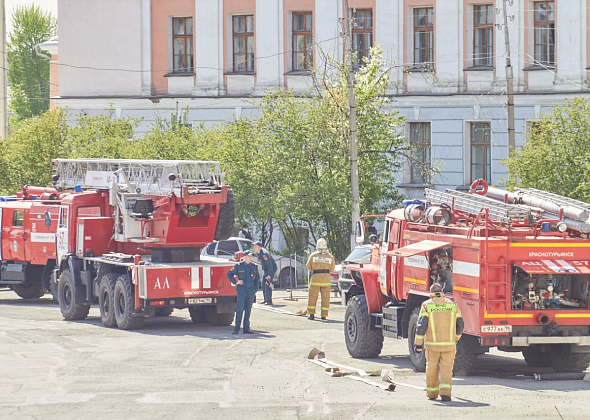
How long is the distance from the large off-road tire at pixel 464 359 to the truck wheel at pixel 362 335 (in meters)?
2.68

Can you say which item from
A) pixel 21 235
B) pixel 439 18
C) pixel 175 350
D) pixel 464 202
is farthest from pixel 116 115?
pixel 464 202

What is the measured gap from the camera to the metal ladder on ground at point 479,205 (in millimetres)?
17188

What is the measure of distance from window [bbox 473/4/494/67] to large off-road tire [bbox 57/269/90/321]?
21.2m

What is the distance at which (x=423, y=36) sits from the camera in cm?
4525

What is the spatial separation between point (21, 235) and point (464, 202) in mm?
17486

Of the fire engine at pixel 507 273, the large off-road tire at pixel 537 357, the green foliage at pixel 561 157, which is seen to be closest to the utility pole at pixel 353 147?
the green foliage at pixel 561 157

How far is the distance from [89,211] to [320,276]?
5.34 meters

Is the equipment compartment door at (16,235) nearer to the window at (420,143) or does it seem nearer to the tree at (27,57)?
the window at (420,143)

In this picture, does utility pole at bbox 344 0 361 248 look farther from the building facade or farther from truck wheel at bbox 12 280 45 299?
truck wheel at bbox 12 280 45 299

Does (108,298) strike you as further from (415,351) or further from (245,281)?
(415,351)

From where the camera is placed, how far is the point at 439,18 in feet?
→ 146

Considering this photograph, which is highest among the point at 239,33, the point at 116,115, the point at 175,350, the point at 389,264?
the point at 239,33

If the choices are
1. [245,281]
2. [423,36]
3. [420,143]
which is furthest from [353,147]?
[423,36]

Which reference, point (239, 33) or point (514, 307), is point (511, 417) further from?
point (239, 33)
